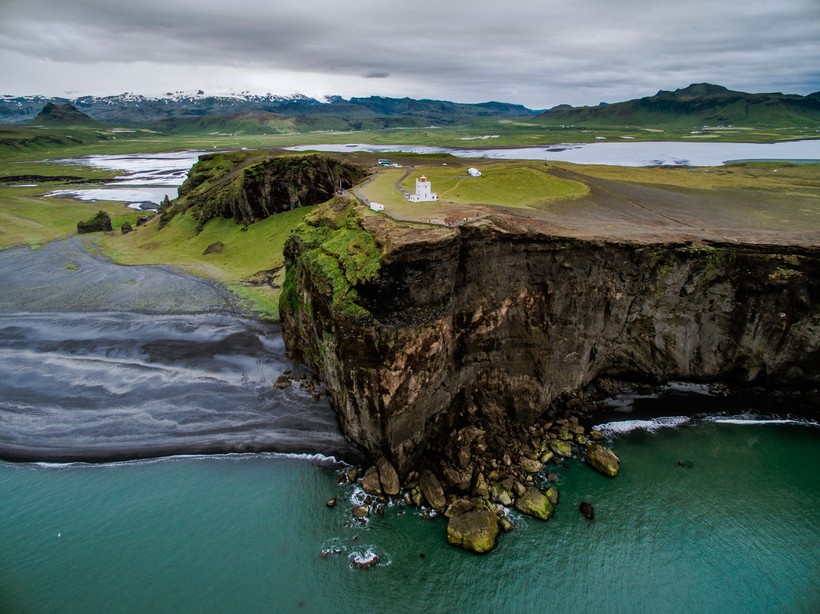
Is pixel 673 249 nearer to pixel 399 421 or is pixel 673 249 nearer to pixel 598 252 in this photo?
pixel 598 252

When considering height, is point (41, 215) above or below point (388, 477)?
above

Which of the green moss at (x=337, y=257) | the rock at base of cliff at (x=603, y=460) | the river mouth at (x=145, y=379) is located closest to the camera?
the green moss at (x=337, y=257)

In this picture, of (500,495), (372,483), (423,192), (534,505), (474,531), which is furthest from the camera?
(423,192)

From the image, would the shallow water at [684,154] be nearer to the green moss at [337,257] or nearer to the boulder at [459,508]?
the green moss at [337,257]

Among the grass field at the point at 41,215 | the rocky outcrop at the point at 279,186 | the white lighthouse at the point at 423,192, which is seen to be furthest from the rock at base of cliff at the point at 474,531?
the grass field at the point at 41,215

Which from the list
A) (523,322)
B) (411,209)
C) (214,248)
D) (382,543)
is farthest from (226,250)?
(382,543)

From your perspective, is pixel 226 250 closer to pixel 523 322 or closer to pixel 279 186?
pixel 279 186
